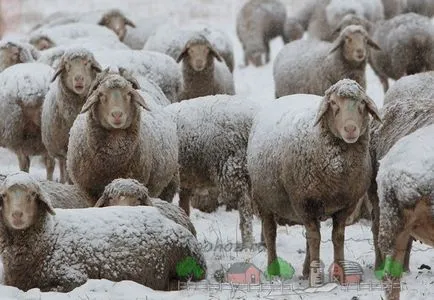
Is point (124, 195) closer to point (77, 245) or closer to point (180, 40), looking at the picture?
point (77, 245)

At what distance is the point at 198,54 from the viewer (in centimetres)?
1620

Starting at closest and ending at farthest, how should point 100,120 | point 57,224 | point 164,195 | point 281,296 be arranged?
point 281,296 < point 57,224 < point 100,120 < point 164,195

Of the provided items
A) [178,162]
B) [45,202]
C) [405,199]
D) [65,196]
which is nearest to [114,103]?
[65,196]

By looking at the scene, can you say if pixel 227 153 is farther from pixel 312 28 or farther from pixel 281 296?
pixel 312 28

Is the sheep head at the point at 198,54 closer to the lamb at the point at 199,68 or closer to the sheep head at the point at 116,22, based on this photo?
the lamb at the point at 199,68

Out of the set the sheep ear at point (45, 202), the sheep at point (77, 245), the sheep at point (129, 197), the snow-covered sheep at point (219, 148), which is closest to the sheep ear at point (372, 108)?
the sheep at point (129, 197)

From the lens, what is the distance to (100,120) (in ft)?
34.7

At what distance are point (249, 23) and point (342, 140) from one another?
1536cm

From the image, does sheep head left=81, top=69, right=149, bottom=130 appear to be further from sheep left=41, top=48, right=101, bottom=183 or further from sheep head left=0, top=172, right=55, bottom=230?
sheep left=41, top=48, right=101, bottom=183

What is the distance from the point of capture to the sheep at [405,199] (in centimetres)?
768

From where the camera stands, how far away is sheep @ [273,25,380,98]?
1573cm

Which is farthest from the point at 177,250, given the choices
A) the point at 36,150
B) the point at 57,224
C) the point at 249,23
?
the point at 249,23

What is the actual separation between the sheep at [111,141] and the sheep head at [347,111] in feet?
5.95

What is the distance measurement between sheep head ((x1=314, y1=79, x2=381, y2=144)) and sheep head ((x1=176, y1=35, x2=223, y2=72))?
6.63 m
